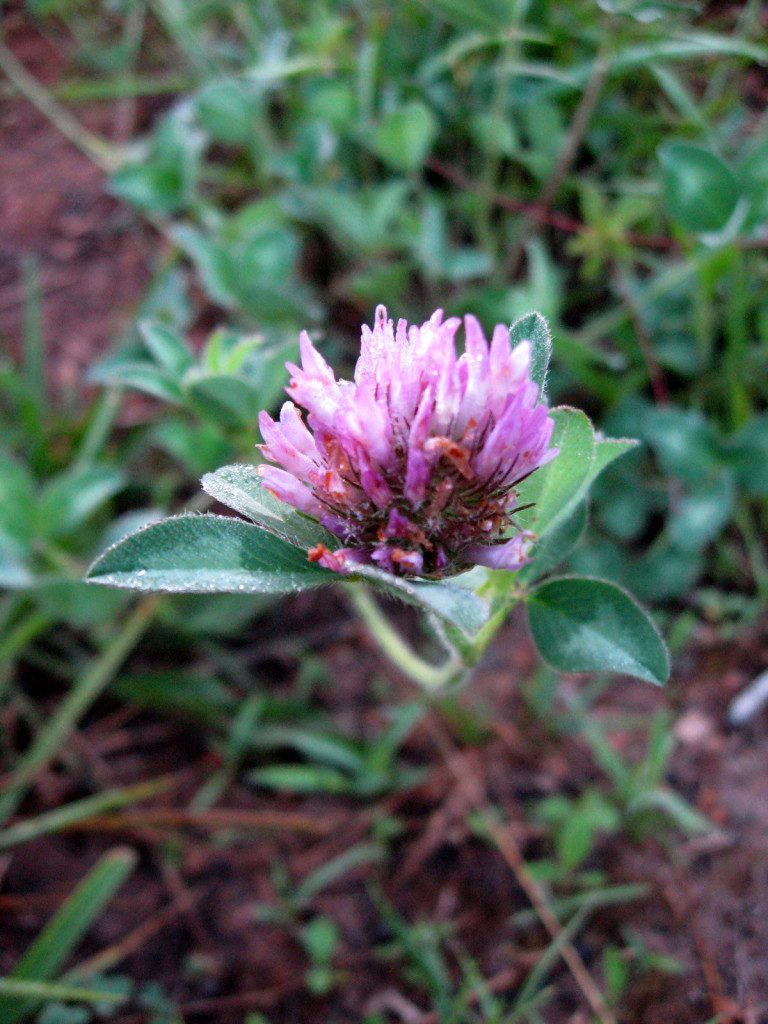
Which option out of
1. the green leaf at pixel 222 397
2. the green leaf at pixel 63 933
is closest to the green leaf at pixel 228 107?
the green leaf at pixel 222 397

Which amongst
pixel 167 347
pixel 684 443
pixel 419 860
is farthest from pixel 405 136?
pixel 419 860

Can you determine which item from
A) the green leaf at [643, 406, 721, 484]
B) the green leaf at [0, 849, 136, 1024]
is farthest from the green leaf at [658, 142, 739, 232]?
the green leaf at [0, 849, 136, 1024]

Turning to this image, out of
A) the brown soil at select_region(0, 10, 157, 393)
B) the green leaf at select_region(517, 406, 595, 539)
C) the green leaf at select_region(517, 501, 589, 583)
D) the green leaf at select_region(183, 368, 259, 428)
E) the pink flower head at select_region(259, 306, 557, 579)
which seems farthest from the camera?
the brown soil at select_region(0, 10, 157, 393)

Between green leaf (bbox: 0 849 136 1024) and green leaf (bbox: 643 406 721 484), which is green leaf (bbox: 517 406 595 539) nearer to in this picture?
green leaf (bbox: 643 406 721 484)

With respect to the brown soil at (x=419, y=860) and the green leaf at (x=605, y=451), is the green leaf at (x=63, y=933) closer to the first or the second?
the brown soil at (x=419, y=860)

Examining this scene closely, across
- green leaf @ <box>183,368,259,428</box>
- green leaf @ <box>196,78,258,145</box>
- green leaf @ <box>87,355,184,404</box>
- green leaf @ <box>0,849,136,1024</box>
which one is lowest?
green leaf @ <box>0,849,136,1024</box>

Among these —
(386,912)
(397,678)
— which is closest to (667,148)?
(397,678)
